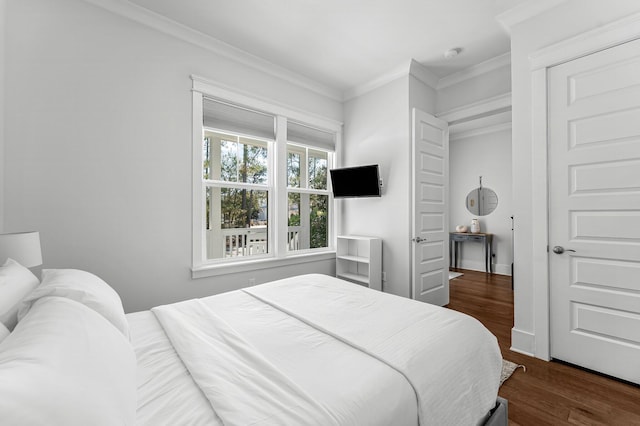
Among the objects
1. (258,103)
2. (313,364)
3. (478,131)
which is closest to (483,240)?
(478,131)

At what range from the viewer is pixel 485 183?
5.73 metres

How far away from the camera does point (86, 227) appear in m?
2.19

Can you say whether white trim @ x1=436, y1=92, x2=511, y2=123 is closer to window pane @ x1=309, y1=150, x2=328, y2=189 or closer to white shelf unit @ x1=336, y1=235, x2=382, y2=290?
window pane @ x1=309, y1=150, x2=328, y2=189

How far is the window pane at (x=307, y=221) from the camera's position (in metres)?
3.82

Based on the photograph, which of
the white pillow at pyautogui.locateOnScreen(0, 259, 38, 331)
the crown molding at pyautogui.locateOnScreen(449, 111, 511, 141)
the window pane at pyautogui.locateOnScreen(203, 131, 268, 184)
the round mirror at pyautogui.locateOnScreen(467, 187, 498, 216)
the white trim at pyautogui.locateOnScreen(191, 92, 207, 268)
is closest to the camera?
the white pillow at pyautogui.locateOnScreen(0, 259, 38, 331)

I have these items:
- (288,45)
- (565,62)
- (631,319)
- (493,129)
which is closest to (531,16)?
(565,62)

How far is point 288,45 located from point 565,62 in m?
2.47

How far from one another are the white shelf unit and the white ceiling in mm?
2184

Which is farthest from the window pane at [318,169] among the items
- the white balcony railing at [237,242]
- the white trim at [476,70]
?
the white trim at [476,70]

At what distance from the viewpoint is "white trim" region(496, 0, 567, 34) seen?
2312mm

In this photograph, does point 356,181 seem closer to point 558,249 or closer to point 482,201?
point 558,249

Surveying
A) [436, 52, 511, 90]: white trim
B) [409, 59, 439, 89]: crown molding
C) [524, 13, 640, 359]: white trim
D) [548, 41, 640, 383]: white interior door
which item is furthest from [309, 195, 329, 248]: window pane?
→ [548, 41, 640, 383]: white interior door

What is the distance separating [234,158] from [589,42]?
327 centimetres

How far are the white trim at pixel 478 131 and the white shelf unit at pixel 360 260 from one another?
11.1 feet
